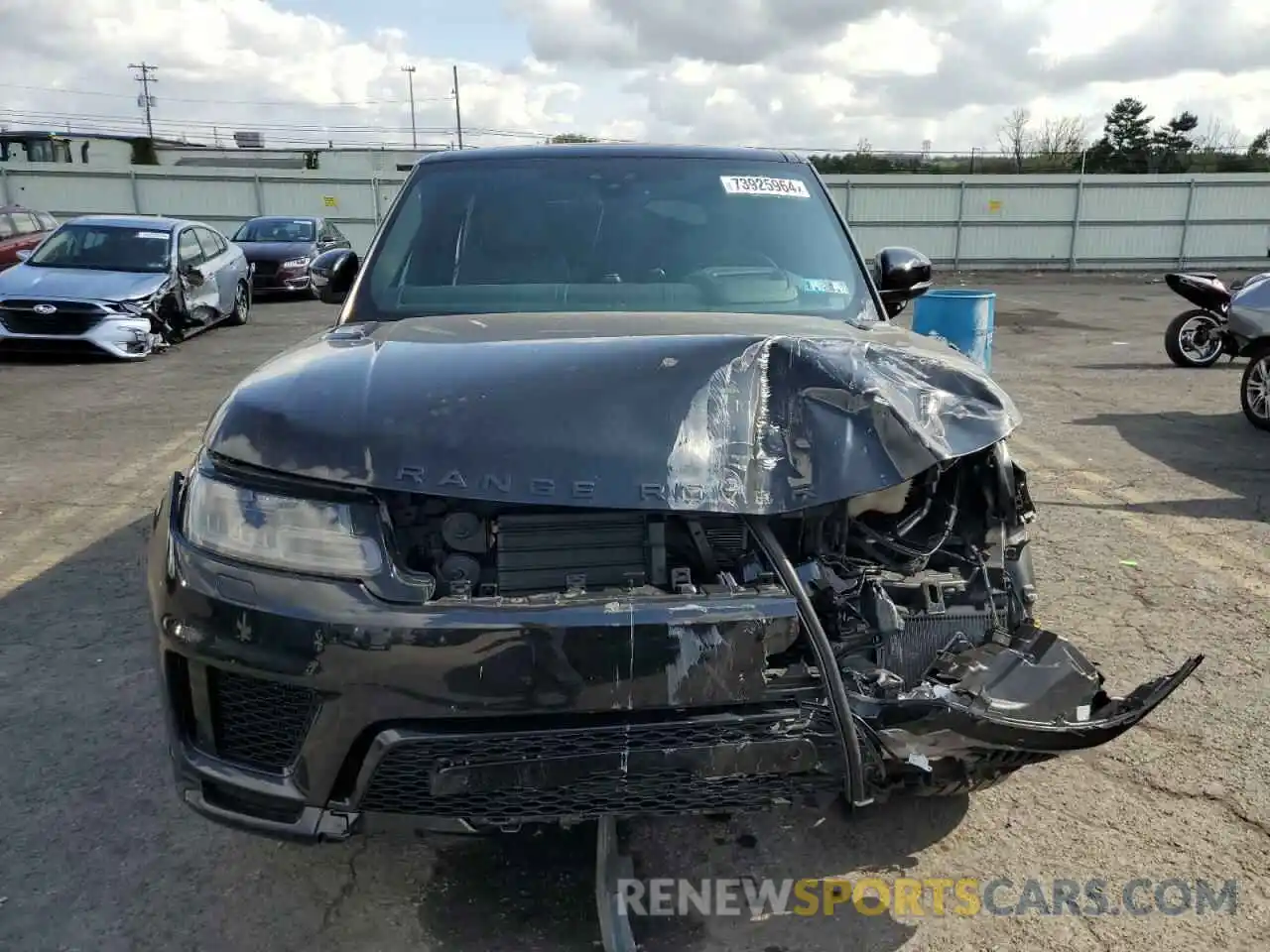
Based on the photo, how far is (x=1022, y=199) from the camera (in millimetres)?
22656

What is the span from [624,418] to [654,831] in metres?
1.24

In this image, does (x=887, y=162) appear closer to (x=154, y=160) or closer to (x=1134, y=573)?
(x=154, y=160)

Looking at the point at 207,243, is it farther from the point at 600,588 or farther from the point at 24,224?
the point at 600,588

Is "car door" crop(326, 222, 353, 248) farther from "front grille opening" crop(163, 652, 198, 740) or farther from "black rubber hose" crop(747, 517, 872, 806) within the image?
"black rubber hose" crop(747, 517, 872, 806)

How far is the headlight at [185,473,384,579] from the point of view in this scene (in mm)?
1868

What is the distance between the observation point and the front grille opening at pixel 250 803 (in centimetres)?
188

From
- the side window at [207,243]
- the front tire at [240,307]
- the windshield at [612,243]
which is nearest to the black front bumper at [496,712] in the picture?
the windshield at [612,243]

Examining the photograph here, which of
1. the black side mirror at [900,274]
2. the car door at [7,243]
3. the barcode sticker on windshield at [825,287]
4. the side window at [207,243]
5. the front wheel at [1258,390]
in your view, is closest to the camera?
the barcode sticker on windshield at [825,287]

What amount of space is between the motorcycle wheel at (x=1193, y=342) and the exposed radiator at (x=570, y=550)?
10.3m

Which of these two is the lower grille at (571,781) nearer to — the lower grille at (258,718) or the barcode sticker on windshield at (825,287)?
the lower grille at (258,718)

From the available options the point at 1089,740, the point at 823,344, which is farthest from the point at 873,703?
the point at 823,344

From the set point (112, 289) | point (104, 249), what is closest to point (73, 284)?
point (112, 289)

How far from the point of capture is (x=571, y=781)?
5.90 ft

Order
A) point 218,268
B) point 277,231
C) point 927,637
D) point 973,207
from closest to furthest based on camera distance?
point 927,637 < point 218,268 < point 277,231 < point 973,207
